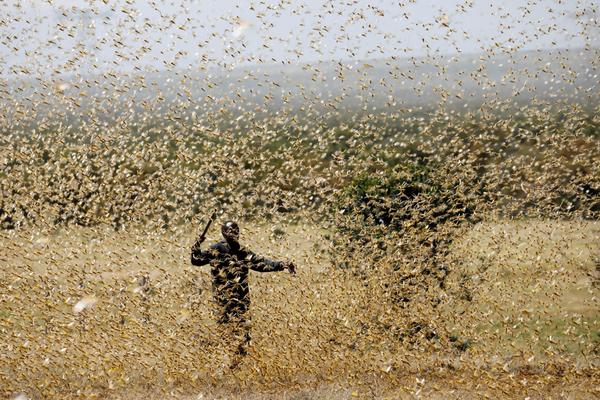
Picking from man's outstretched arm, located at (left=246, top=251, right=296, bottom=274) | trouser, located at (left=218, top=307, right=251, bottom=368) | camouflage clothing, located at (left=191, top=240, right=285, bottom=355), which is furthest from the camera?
trouser, located at (left=218, top=307, right=251, bottom=368)

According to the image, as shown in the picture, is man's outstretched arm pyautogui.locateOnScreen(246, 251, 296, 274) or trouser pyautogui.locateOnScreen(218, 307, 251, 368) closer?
man's outstretched arm pyautogui.locateOnScreen(246, 251, 296, 274)

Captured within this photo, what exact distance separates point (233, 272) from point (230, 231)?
21.1 inches

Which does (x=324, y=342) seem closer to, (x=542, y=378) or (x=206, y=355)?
(x=206, y=355)

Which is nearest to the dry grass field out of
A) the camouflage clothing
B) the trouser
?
the trouser

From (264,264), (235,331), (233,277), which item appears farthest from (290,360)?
(264,264)

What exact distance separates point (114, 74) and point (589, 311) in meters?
11.6

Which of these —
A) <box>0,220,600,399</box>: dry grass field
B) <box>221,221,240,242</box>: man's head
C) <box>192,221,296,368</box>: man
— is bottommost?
<box>0,220,600,399</box>: dry grass field

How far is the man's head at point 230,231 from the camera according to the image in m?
9.03

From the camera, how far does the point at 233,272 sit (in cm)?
920

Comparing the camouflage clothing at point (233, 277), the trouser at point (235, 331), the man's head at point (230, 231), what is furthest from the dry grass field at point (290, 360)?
the man's head at point (230, 231)

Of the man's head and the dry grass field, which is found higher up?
the man's head

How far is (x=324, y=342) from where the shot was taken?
1049 cm

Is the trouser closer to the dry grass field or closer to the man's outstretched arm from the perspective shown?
the dry grass field

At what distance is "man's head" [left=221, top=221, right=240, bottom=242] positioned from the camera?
9.03 m
